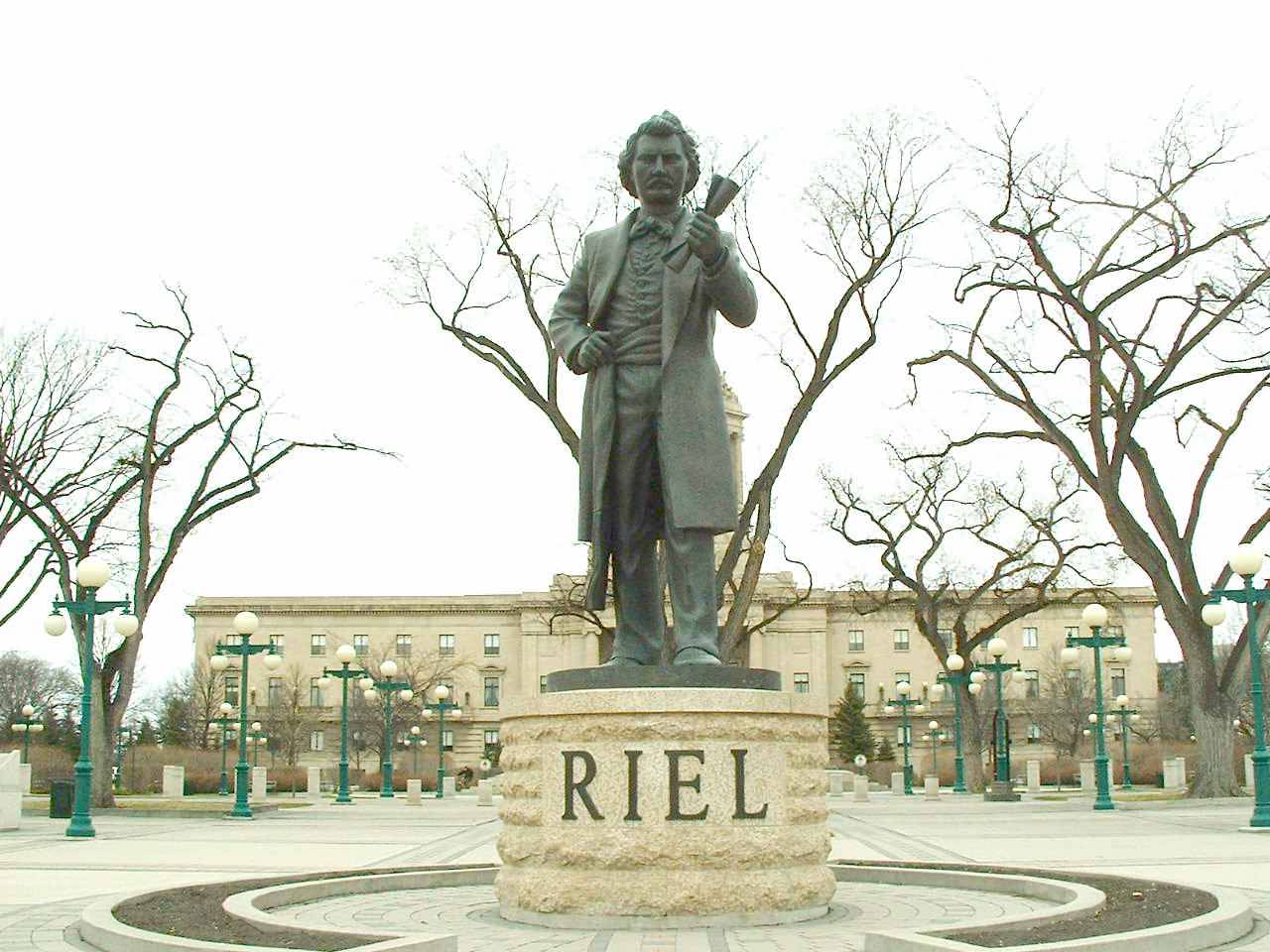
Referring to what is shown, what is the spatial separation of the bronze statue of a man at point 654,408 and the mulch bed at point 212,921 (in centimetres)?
238

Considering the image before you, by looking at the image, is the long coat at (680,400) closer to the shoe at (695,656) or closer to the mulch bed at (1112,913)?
the shoe at (695,656)

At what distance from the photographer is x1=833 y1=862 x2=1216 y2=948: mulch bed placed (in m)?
6.45

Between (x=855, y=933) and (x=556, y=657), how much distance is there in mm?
86132

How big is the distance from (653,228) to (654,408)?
1054 mm

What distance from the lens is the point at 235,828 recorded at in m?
23.2

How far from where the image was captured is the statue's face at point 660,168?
8.34 meters

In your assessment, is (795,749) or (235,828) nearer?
(795,749)

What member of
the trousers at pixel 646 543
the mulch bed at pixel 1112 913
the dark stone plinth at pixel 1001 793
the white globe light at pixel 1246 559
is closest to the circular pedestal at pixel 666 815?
the trousers at pixel 646 543

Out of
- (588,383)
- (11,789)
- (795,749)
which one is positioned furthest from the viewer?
(11,789)

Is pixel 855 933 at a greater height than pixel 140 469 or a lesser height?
lesser

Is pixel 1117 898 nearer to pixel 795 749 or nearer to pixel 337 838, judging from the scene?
pixel 795 749

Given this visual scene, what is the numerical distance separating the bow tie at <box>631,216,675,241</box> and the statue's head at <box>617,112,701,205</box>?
110 millimetres

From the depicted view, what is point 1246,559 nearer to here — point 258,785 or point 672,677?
point 672,677

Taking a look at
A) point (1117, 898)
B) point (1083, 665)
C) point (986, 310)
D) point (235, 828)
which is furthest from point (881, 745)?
point (1117, 898)
